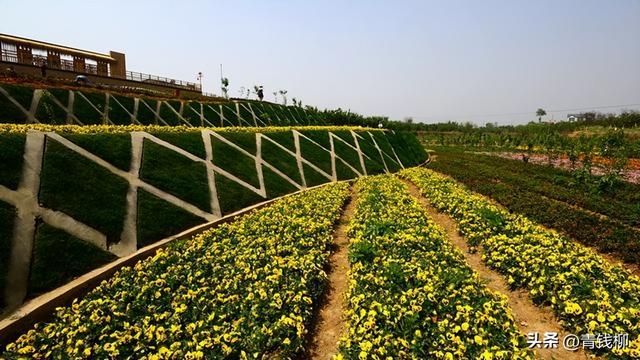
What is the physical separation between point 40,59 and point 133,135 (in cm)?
2796

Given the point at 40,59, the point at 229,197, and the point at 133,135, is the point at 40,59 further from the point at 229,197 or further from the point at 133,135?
the point at 229,197

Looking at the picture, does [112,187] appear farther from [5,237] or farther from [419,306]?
[419,306]

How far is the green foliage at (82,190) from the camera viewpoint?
8633 millimetres

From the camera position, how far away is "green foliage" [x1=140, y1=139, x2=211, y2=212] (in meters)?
11.4

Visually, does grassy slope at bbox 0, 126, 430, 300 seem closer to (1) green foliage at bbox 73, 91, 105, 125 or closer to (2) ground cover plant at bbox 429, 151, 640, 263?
(1) green foliage at bbox 73, 91, 105, 125

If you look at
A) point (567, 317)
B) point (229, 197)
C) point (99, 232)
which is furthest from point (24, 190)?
point (567, 317)

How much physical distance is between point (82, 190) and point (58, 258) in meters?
2.41

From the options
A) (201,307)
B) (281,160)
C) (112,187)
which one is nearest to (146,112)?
(281,160)

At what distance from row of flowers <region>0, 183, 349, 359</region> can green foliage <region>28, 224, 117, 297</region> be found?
2.78 ft

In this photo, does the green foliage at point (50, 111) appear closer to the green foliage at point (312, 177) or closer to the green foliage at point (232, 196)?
the green foliage at point (232, 196)

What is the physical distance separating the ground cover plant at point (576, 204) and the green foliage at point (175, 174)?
13773 mm

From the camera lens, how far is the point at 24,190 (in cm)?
818

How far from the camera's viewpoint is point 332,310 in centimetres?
721

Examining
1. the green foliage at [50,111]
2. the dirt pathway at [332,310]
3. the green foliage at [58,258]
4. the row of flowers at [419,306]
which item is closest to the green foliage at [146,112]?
the green foliage at [50,111]
